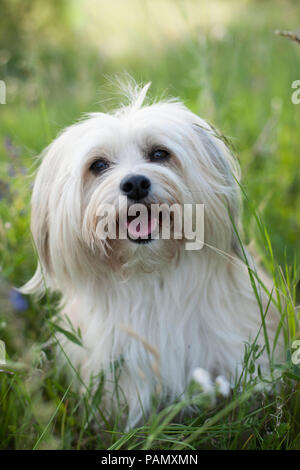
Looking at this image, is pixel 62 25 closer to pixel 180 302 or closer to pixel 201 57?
pixel 201 57

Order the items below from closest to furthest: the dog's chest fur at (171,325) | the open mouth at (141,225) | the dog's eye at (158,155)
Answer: the open mouth at (141,225), the dog's eye at (158,155), the dog's chest fur at (171,325)

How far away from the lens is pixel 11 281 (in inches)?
106

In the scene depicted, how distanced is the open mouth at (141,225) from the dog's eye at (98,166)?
0.93ft

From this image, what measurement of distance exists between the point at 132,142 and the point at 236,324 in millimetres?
881

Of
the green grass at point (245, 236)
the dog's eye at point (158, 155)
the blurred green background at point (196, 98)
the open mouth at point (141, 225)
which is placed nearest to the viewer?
the green grass at point (245, 236)

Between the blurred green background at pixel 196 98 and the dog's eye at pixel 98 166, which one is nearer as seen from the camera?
the dog's eye at pixel 98 166

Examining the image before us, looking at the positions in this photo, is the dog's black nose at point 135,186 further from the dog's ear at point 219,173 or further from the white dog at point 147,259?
the dog's ear at point 219,173

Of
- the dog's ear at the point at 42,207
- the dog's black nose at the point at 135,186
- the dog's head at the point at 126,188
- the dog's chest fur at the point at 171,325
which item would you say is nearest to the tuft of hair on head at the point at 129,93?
the dog's head at the point at 126,188

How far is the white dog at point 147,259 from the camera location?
1863 millimetres

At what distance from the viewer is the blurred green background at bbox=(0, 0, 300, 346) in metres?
2.77

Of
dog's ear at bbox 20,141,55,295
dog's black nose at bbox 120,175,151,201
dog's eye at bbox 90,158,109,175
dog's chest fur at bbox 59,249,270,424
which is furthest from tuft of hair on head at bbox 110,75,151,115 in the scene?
dog's chest fur at bbox 59,249,270,424

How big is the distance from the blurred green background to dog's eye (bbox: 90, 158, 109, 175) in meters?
0.39

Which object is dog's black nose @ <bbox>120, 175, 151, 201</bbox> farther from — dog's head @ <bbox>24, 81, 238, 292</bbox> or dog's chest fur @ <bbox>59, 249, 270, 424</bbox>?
dog's chest fur @ <bbox>59, 249, 270, 424</bbox>

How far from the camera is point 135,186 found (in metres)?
1.69
